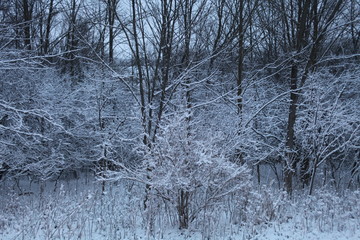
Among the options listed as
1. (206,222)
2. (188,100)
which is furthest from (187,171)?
(188,100)

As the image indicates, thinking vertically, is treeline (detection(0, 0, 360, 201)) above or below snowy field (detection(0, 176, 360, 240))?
above

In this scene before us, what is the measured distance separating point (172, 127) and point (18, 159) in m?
6.69

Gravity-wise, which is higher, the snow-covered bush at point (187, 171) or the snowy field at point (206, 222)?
the snow-covered bush at point (187, 171)

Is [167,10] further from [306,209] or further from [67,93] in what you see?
[67,93]

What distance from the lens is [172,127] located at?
18.9 feet

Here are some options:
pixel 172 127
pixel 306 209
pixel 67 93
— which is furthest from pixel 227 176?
pixel 67 93

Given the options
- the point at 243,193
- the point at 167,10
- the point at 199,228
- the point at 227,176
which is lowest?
the point at 199,228

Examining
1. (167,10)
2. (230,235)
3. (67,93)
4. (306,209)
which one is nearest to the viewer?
(230,235)

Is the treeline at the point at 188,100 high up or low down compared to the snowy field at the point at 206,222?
up

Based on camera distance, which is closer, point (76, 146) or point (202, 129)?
point (202, 129)

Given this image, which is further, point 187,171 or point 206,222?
point 206,222

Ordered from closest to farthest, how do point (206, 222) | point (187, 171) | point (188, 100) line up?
point (187, 171) → point (206, 222) → point (188, 100)

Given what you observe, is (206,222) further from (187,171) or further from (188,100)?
(188,100)

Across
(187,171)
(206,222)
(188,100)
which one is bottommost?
(206,222)
